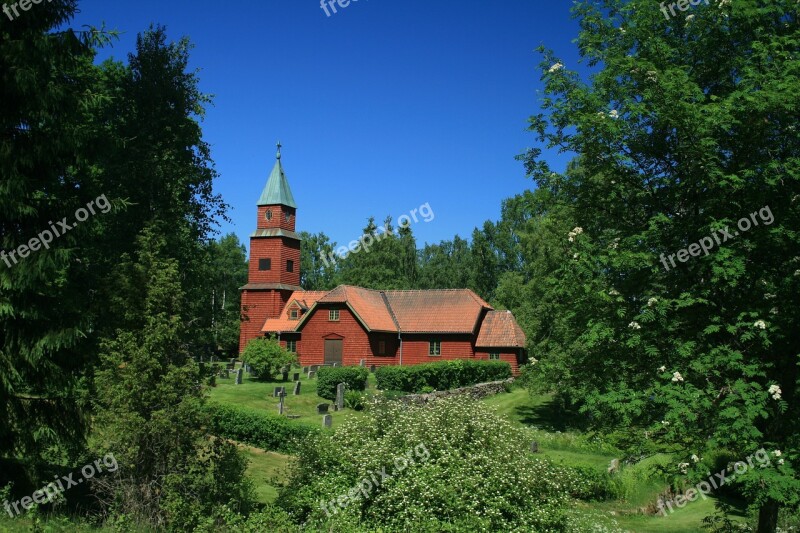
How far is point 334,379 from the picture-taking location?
31.7 meters

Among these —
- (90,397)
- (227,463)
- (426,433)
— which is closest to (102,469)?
(90,397)

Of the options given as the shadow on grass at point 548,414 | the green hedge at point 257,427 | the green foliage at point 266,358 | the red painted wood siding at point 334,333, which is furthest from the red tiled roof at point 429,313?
the green hedge at point 257,427

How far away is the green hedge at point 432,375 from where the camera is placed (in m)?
34.2

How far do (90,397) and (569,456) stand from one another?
59.0ft

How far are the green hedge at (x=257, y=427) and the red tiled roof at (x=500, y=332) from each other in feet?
80.4

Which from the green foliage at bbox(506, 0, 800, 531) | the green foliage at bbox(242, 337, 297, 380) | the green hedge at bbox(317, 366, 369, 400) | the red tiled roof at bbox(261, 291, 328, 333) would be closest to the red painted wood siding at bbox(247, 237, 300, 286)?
the red tiled roof at bbox(261, 291, 328, 333)

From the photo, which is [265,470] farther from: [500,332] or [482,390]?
[500,332]

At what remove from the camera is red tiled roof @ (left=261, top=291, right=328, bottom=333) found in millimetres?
52125

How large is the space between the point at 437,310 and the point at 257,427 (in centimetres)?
2524

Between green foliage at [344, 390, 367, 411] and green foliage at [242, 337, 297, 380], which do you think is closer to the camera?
green foliage at [344, 390, 367, 411]

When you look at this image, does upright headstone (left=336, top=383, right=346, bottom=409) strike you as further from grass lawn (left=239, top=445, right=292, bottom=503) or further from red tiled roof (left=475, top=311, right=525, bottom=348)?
red tiled roof (left=475, top=311, right=525, bottom=348)

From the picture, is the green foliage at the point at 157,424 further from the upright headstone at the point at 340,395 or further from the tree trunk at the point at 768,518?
the upright headstone at the point at 340,395

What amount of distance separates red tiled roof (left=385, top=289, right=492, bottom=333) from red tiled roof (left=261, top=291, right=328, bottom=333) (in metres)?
9.22

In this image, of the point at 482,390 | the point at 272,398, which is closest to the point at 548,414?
the point at 482,390
